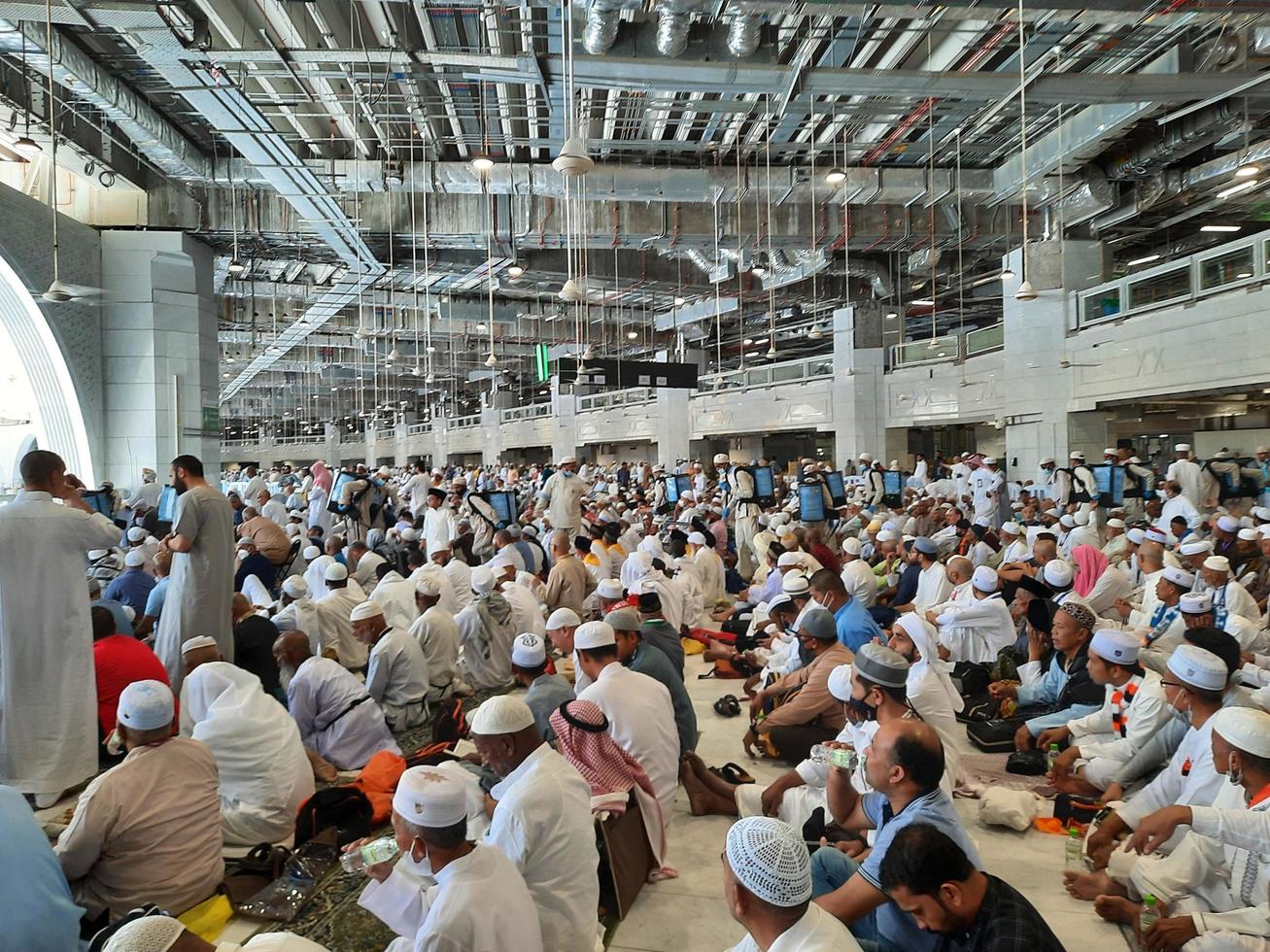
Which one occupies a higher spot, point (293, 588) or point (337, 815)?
point (293, 588)

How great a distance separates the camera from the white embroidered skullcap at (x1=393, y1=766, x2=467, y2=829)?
6.38 ft

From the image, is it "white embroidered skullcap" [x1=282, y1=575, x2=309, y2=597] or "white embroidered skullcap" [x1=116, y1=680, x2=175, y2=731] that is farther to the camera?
"white embroidered skullcap" [x1=282, y1=575, x2=309, y2=597]

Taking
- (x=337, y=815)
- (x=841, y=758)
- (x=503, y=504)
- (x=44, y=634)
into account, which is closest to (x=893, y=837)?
(x=841, y=758)

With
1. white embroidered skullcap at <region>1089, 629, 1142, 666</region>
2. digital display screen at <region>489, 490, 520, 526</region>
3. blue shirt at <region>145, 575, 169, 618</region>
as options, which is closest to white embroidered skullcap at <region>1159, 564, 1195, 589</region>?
white embroidered skullcap at <region>1089, 629, 1142, 666</region>

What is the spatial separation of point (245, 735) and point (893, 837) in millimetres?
2735

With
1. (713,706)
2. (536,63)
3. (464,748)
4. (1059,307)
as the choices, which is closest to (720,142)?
(536,63)

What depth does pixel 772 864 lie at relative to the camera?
1598 millimetres

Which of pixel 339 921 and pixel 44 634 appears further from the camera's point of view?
pixel 44 634

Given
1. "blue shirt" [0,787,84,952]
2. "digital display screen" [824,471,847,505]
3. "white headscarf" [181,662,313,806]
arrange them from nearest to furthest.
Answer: "blue shirt" [0,787,84,952] < "white headscarf" [181,662,313,806] < "digital display screen" [824,471,847,505]

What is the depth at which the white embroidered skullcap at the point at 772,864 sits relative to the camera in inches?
62.5

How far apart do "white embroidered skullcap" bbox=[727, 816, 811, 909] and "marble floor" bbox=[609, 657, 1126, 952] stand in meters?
1.49

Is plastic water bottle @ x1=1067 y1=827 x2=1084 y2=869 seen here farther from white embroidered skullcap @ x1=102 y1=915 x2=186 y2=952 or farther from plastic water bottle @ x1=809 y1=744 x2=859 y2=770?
white embroidered skullcap @ x1=102 y1=915 x2=186 y2=952

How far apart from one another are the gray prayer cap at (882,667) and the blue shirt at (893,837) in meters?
0.62

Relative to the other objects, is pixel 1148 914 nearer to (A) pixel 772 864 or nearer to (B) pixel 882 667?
(B) pixel 882 667
